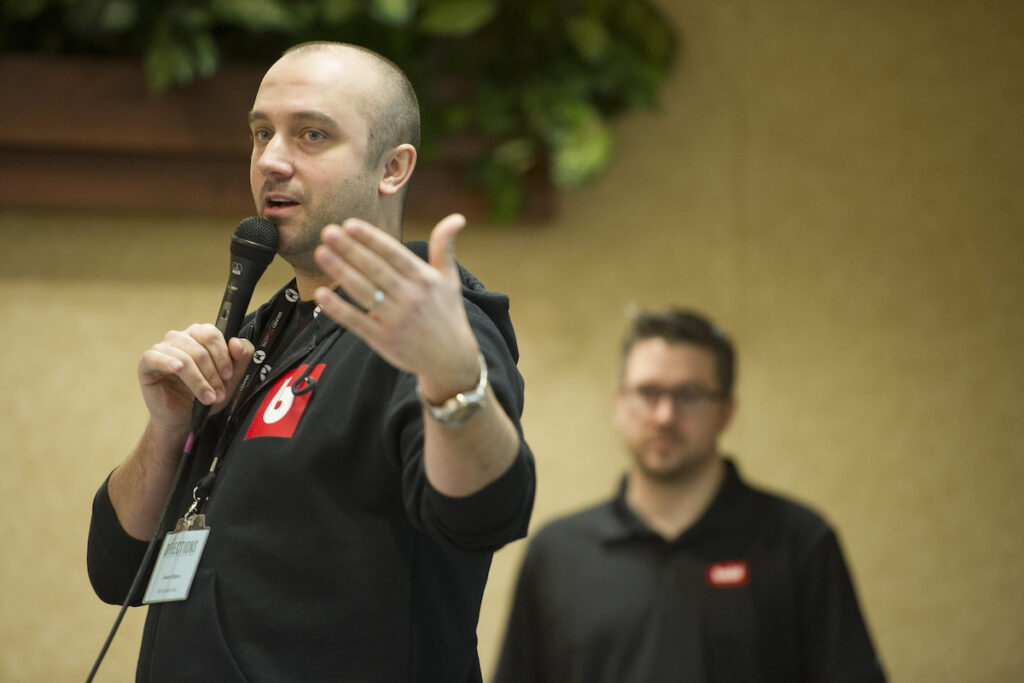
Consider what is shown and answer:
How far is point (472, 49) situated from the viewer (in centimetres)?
300

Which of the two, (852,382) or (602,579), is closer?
(602,579)

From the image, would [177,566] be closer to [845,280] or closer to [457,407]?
[457,407]

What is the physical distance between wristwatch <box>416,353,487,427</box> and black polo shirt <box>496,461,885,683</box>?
67.8 inches

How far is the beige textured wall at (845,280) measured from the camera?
3.13 m

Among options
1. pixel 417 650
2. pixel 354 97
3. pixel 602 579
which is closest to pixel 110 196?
pixel 602 579

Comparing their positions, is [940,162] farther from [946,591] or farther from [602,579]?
[602,579]

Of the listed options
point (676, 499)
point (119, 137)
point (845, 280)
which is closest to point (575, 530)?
point (676, 499)

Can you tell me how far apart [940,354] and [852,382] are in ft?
1.01

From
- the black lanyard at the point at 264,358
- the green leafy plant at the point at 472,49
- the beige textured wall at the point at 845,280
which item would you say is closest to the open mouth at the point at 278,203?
the black lanyard at the point at 264,358

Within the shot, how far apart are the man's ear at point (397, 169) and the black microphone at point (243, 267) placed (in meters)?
0.13

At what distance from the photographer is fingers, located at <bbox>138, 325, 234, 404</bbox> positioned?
3.69 feet

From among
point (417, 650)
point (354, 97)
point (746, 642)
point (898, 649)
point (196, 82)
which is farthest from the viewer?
point (898, 649)

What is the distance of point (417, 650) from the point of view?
106cm

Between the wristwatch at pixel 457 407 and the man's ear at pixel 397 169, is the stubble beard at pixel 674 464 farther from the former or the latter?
the wristwatch at pixel 457 407
